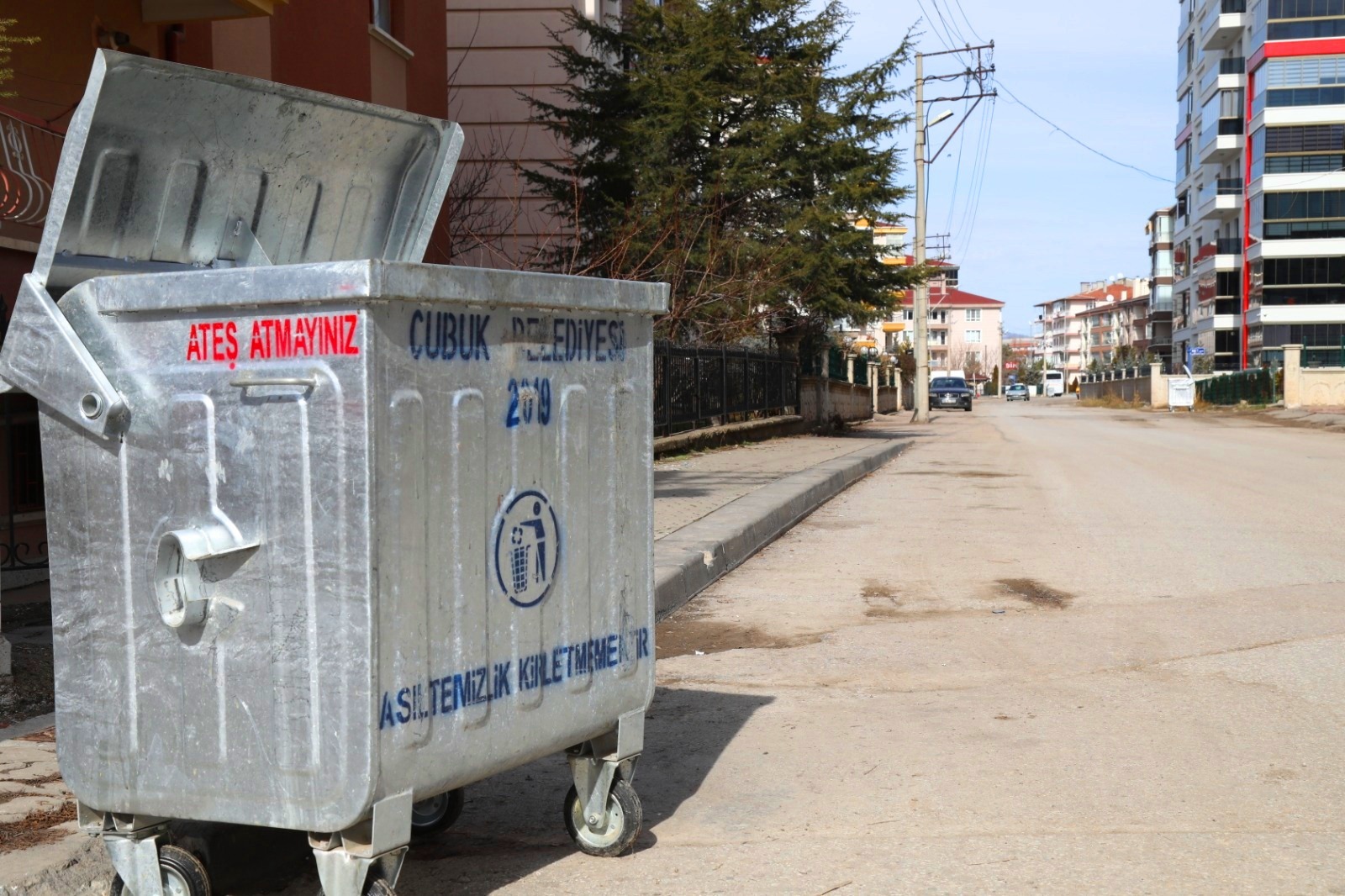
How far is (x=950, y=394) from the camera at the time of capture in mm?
65688

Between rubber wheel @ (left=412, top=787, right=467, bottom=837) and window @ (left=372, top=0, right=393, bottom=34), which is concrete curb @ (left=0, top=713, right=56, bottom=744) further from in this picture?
window @ (left=372, top=0, right=393, bottom=34)

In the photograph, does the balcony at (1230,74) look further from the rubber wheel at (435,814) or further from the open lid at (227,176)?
the rubber wheel at (435,814)

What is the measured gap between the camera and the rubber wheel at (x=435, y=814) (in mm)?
3885

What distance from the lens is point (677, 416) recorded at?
19.1 meters

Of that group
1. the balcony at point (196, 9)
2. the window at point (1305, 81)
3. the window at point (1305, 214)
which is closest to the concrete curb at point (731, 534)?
the balcony at point (196, 9)

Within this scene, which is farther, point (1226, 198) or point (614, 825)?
point (1226, 198)

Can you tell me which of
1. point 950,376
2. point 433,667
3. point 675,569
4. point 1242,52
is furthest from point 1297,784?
point 1242,52

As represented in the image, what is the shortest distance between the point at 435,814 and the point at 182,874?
921 millimetres

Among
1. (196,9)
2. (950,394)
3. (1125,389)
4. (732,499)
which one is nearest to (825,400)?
(732,499)

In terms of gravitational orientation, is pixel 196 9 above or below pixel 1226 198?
below

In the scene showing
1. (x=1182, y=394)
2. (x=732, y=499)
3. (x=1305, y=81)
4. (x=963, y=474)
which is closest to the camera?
(x=732, y=499)

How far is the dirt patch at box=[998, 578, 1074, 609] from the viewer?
7.84 m

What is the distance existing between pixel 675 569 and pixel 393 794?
494 cm

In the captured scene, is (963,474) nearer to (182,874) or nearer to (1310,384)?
(182,874)
